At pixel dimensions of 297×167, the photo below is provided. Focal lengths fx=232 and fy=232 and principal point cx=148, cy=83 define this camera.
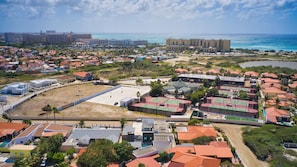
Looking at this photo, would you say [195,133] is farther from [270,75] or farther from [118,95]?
[270,75]

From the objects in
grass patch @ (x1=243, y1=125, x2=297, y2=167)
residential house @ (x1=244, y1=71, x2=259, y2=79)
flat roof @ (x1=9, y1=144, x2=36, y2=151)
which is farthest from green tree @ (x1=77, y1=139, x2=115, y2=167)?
residential house @ (x1=244, y1=71, x2=259, y2=79)

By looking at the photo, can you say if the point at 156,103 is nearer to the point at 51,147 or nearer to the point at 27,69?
the point at 51,147

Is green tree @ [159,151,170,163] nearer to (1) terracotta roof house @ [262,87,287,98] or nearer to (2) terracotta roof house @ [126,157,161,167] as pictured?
(2) terracotta roof house @ [126,157,161,167]

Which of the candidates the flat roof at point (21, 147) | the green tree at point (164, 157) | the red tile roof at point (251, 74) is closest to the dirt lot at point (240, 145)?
the green tree at point (164, 157)

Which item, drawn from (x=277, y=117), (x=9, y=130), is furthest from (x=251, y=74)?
(x=9, y=130)

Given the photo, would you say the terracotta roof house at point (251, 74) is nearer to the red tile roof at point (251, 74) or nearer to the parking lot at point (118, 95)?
the red tile roof at point (251, 74)
